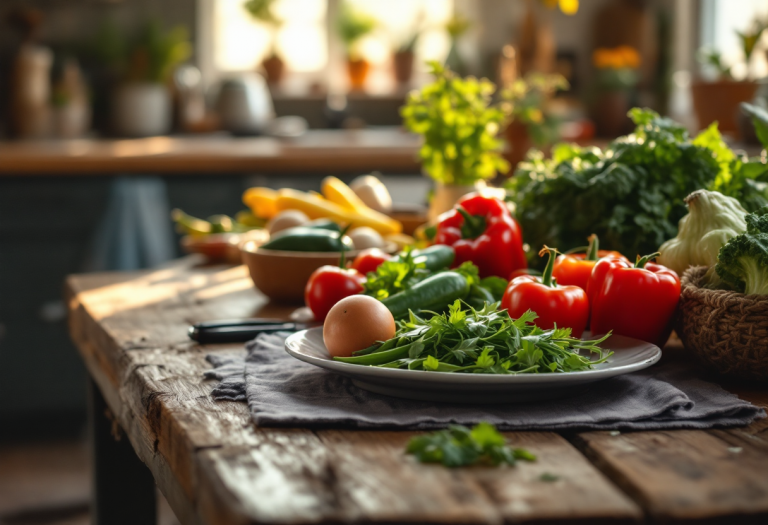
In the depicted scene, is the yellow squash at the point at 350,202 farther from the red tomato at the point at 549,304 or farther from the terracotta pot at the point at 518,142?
the terracotta pot at the point at 518,142

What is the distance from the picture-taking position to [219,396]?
91cm

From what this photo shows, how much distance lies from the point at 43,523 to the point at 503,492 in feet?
7.84

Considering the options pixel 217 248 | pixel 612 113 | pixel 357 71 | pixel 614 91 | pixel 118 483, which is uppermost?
pixel 357 71

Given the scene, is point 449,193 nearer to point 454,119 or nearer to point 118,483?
point 454,119

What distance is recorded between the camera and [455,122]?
165 cm

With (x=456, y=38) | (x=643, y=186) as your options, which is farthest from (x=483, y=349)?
(x=456, y=38)

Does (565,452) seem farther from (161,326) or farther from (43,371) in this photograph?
(43,371)

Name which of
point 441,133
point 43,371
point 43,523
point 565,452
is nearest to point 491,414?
point 565,452

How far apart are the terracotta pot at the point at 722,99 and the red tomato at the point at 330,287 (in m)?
2.36

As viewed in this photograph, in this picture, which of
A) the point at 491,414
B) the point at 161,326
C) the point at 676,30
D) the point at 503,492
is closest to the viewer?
the point at 503,492

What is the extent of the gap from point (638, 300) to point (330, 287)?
1.32ft

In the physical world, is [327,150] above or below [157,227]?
above

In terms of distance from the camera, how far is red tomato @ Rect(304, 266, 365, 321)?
1.17 metres

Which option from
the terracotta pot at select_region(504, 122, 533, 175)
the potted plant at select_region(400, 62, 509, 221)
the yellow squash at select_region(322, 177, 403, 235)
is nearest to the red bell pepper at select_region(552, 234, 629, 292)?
the potted plant at select_region(400, 62, 509, 221)
